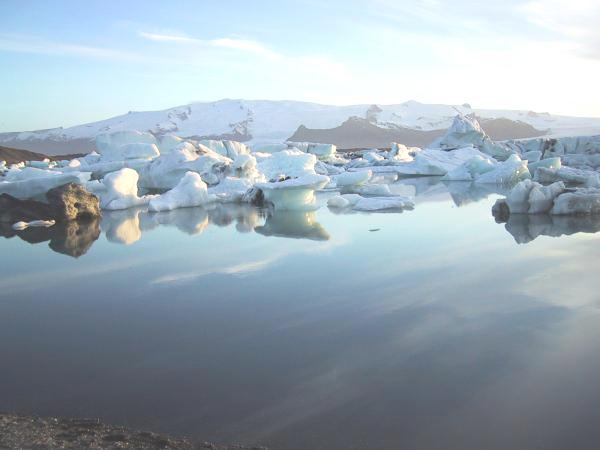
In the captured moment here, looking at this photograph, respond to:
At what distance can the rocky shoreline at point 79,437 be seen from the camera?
161 centimetres

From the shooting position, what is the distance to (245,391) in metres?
2.09

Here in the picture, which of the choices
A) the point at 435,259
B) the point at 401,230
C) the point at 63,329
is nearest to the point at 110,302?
the point at 63,329

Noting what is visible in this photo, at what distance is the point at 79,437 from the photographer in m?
1.67

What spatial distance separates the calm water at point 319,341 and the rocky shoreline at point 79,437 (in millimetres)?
96

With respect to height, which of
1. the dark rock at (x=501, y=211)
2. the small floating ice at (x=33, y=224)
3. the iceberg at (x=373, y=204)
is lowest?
the small floating ice at (x=33, y=224)

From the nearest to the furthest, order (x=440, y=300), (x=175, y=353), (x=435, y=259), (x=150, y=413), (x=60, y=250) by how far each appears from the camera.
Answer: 1. (x=150, y=413)
2. (x=175, y=353)
3. (x=440, y=300)
4. (x=435, y=259)
5. (x=60, y=250)

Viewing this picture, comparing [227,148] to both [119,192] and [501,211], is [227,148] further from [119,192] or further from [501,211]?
[501,211]

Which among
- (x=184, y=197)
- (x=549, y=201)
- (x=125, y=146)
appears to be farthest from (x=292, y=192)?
(x=125, y=146)

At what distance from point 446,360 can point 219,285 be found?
1.90 m

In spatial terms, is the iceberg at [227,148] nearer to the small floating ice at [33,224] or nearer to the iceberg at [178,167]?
the iceberg at [178,167]

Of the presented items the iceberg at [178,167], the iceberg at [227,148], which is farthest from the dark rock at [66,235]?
the iceberg at [227,148]

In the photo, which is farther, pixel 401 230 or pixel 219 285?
pixel 401 230

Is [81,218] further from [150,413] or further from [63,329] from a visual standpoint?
[150,413]

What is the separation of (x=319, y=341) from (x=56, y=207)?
6266mm
